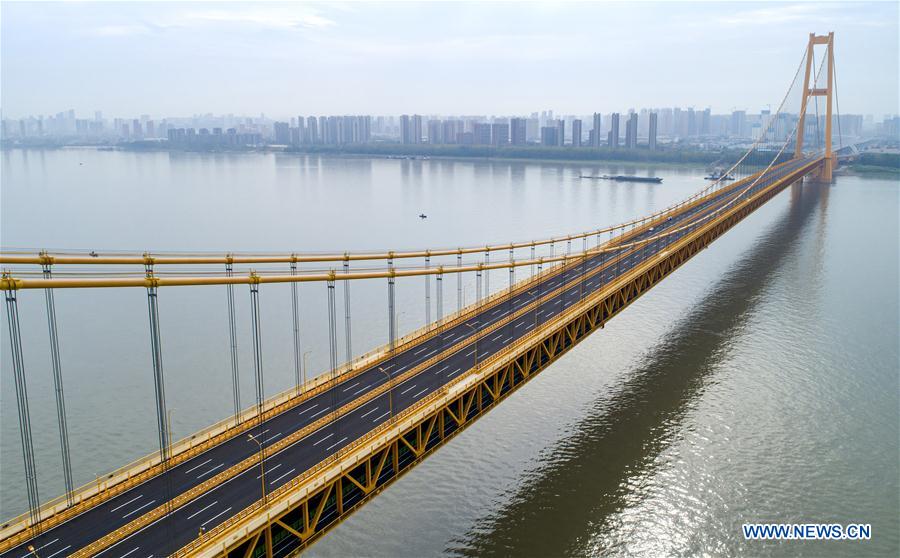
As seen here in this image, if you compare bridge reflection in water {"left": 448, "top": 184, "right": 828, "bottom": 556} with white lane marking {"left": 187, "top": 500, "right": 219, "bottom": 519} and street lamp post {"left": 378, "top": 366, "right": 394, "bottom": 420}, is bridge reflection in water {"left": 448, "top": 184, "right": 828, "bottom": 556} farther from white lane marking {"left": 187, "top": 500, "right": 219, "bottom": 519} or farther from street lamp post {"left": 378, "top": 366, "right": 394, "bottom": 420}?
white lane marking {"left": 187, "top": 500, "right": 219, "bottom": 519}

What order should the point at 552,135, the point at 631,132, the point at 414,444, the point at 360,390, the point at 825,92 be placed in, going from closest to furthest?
the point at 414,444 < the point at 360,390 < the point at 825,92 < the point at 631,132 < the point at 552,135

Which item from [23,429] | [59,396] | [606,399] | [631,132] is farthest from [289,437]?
[631,132]

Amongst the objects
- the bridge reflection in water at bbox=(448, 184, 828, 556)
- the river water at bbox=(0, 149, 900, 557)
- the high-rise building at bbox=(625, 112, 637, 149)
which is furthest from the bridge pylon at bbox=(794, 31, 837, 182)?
the high-rise building at bbox=(625, 112, 637, 149)

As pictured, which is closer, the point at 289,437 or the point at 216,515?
the point at 216,515

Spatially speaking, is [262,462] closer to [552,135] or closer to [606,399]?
[606,399]

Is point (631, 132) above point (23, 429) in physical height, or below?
above

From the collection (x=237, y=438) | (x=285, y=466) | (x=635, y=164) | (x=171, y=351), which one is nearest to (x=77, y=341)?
(x=171, y=351)

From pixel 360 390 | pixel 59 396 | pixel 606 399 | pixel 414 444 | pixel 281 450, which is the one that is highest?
pixel 59 396
